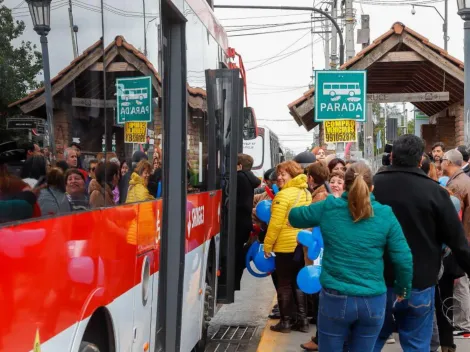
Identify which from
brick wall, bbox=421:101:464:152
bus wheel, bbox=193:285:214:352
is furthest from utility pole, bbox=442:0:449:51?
bus wheel, bbox=193:285:214:352

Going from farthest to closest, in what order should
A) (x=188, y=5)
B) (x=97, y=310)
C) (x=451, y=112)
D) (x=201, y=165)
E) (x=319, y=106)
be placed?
(x=451, y=112)
(x=319, y=106)
(x=201, y=165)
(x=188, y=5)
(x=97, y=310)

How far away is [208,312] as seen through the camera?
8.21 m

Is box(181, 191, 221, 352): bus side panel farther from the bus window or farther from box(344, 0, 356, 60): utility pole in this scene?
box(344, 0, 356, 60): utility pole

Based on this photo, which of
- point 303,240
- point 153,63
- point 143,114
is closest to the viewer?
point 143,114

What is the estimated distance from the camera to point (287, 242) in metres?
8.91

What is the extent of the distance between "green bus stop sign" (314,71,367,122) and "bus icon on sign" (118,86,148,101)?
316 inches

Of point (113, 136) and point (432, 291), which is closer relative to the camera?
point (113, 136)

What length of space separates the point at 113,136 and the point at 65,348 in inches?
47.8

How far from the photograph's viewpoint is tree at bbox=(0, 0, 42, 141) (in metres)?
2.97

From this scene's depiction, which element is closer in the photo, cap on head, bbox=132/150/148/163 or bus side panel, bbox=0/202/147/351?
bus side panel, bbox=0/202/147/351

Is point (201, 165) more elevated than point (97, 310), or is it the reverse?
point (201, 165)

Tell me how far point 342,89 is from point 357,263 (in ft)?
25.6

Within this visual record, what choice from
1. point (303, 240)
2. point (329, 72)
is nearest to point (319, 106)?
point (329, 72)

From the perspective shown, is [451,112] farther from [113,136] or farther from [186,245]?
[113,136]
